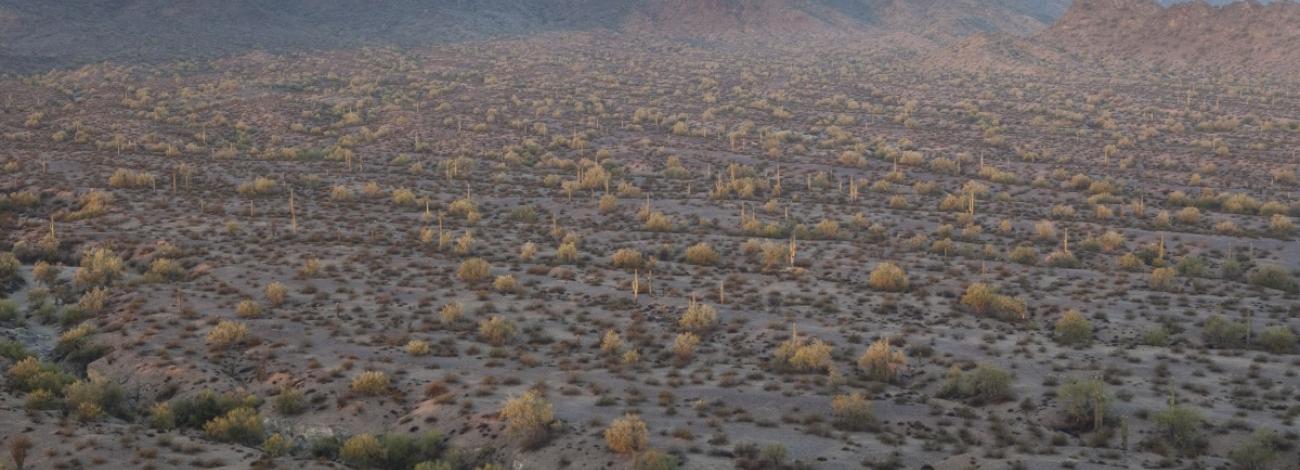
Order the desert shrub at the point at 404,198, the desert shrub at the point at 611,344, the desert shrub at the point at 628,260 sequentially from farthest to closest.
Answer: the desert shrub at the point at 404,198 → the desert shrub at the point at 628,260 → the desert shrub at the point at 611,344

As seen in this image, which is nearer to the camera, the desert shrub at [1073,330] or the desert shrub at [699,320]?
the desert shrub at [1073,330]

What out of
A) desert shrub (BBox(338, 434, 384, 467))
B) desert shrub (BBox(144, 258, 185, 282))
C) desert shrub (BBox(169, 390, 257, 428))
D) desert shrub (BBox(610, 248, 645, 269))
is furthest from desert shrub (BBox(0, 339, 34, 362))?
desert shrub (BBox(610, 248, 645, 269))

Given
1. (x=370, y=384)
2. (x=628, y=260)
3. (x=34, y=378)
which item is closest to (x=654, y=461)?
(x=370, y=384)

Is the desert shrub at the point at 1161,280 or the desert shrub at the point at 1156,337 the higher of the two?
the desert shrub at the point at 1161,280

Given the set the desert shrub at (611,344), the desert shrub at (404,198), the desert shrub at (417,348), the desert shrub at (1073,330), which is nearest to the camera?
the desert shrub at (417,348)

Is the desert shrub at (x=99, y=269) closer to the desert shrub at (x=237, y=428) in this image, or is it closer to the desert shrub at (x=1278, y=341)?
the desert shrub at (x=237, y=428)

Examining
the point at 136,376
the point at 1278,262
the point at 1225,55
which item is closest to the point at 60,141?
the point at 136,376

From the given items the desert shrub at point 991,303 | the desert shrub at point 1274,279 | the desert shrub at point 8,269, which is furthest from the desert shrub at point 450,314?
the desert shrub at point 1274,279
